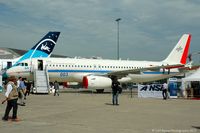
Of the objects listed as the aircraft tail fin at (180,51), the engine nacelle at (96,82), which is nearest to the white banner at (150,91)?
the engine nacelle at (96,82)

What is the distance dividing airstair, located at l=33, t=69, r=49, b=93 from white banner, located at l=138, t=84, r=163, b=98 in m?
9.51

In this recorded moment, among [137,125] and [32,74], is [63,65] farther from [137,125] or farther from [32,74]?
[137,125]

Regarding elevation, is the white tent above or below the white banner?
above

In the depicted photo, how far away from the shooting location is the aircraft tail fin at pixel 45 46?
42.4 m

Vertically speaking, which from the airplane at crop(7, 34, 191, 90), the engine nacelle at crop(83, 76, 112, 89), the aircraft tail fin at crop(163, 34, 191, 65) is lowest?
the engine nacelle at crop(83, 76, 112, 89)

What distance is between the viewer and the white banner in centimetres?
2723

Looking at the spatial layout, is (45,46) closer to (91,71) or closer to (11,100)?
(91,71)

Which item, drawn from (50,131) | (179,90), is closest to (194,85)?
(179,90)

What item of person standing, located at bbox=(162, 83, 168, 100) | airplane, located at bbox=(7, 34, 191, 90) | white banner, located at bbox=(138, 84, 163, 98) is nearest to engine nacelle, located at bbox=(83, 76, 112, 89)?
airplane, located at bbox=(7, 34, 191, 90)

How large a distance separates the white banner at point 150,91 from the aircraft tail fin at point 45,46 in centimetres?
1935

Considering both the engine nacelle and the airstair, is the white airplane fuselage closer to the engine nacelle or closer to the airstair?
the airstair

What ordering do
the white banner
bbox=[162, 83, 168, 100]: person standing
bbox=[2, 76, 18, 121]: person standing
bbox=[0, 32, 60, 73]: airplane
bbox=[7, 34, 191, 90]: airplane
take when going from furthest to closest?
1. bbox=[0, 32, 60, 73]: airplane
2. bbox=[7, 34, 191, 90]: airplane
3. the white banner
4. bbox=[162, 83, 168, 100]: person standing
5. bbox=[2, 76, 18, 121]: person standing

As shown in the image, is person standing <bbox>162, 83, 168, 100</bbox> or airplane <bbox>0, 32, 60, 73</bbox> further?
airplane <bbox>0, 32, 60, 73</bbox>

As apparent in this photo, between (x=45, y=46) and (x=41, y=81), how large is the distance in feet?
45.5
